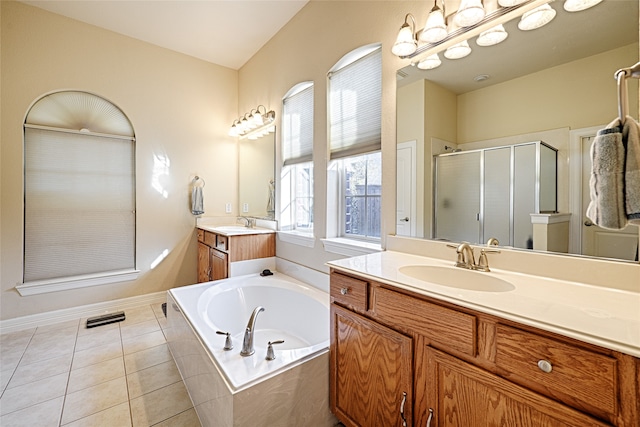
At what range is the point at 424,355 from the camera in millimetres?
1004

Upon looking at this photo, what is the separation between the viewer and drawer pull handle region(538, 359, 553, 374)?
2.35 feet

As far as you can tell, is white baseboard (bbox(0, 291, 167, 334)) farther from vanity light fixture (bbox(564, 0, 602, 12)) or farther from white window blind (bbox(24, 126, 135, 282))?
vanity light fixture (bbox(564, 0, 602, 12))

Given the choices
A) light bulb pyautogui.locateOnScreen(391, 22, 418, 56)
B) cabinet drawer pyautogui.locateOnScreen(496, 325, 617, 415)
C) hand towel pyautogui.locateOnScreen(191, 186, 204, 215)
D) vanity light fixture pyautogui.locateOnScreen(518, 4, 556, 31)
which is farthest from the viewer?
hand towel pyautogui.locateOnScreen(191, 186, 204, 215)

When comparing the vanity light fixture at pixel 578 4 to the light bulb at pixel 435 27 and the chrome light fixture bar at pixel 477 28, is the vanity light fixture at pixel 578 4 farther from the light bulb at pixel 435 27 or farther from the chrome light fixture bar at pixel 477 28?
the light bulb at pixel 435 27

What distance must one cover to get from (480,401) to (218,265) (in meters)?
2.44

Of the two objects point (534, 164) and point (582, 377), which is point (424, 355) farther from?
point (534, 164)

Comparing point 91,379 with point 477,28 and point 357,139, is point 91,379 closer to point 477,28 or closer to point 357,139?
Answer: point 357,139

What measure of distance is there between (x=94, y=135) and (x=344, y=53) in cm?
268

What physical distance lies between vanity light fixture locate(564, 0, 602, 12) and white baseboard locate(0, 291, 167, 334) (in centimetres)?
400

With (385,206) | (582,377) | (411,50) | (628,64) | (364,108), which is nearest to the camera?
(582,377)

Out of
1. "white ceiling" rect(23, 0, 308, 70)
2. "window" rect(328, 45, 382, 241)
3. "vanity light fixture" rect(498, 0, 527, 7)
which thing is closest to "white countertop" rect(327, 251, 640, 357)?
"window" rect(328, 45, 382, 241)

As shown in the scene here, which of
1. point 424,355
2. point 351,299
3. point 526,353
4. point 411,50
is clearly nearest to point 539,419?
point 526,353

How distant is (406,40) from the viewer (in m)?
1.50

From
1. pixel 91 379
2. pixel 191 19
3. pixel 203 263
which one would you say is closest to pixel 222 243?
pixel 203 263
